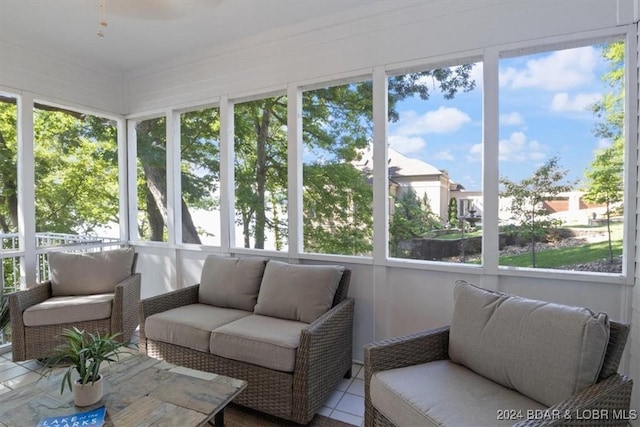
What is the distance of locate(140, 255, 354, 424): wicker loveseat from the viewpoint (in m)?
2.02

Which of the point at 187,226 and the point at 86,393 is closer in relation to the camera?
the point at 86,393

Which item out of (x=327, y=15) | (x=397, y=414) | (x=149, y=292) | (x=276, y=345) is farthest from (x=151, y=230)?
(x=397, y=414)

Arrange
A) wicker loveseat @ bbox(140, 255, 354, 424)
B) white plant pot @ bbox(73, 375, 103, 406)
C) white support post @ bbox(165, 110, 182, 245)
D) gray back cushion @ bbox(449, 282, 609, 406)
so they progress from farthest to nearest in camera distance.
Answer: white support post @ bbox(165, 110, 182, 245)
wicker loveseat @ bbox(140, 255, 354, 424)
white plant pot @ bbox(73, 375, 103, 406)
gray back cushion @ bbox(449, 282, 609, 406)

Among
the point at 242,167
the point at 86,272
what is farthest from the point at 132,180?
the point at 242,167

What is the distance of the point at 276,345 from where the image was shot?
205cm

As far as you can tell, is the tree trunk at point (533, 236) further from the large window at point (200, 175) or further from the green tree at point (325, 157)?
the large window at point (200, 175)

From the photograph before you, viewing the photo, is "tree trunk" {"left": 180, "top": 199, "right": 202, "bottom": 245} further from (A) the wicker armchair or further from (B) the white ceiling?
(B) the white ceiling

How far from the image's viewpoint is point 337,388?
8.13ft

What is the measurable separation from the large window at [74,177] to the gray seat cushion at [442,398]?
153 inches

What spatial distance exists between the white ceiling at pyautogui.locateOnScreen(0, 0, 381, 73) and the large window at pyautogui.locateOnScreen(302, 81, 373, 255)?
69cm

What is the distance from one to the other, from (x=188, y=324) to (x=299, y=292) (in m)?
0.80

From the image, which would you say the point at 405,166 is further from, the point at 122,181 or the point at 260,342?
the point at 122,181

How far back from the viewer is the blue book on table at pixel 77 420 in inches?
53.2

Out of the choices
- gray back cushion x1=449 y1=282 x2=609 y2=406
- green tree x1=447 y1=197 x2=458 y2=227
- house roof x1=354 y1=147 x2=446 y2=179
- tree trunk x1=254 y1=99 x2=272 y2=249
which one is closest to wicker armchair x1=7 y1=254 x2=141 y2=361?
tree trunk x1=254 y1=99 x2=272 y2=249
